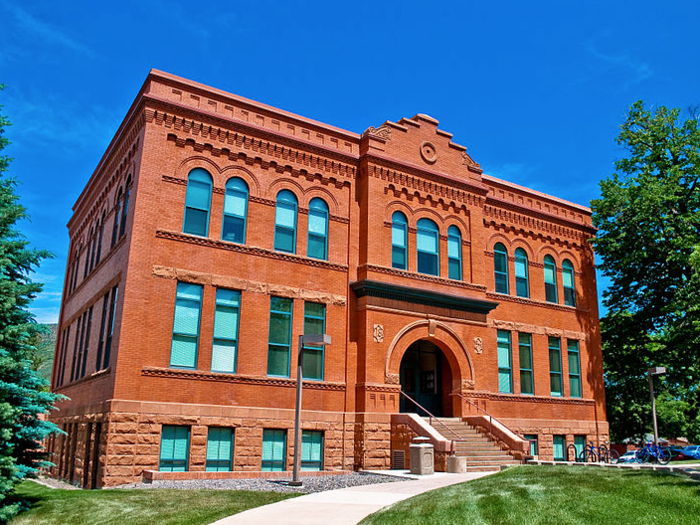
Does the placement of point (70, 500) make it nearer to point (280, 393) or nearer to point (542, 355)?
point (280, 393)

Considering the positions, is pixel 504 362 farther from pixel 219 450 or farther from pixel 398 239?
pixel 219 450

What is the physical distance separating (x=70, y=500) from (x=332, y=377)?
385 inches

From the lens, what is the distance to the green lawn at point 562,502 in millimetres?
10758

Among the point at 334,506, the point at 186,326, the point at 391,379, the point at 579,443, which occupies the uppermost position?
the point at 186,326

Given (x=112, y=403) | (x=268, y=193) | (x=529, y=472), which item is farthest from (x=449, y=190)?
(x=112, y=403)

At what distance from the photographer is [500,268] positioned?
1139 inches

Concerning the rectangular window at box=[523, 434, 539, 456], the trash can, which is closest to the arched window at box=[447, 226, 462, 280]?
the rectangular window at box=[523, 434, 539, 456]

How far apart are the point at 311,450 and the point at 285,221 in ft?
25.9

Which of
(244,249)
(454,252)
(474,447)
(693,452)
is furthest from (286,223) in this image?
(693,452)

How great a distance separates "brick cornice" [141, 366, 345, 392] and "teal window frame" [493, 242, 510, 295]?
9.69 meters

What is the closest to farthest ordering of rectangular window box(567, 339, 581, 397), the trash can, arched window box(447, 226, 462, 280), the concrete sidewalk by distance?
the concrete sidewalk
the trash can
arched window box(447, 226, 462, 280)
rectangular window box(567, 339, 581, 397)

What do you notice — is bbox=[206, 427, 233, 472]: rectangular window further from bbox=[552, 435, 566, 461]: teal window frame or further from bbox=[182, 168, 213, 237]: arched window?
bbox=[552, 435, 566, 461]: teal window frame

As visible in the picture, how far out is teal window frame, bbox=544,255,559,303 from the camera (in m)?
30.5

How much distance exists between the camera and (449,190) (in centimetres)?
2683
